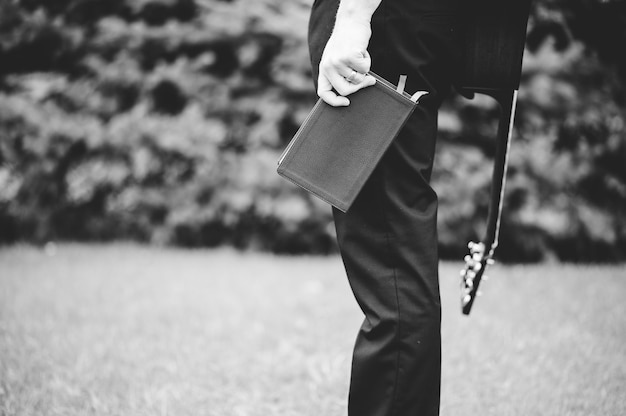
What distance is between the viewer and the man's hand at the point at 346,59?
1072mm

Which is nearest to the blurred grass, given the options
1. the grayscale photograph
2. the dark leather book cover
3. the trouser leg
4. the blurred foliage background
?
the grayscale photograph

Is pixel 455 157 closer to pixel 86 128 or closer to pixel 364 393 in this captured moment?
pixel 86 128

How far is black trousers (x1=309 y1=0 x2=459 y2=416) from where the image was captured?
1.16 metres

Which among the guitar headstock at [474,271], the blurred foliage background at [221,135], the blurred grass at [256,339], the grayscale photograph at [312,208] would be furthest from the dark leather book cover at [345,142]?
the blurred foliage background at [221,135]

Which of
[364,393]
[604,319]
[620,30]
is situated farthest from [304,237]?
[364,393]

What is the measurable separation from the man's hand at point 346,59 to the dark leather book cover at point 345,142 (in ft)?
0.08

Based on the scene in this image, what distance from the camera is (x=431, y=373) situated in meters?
1.20

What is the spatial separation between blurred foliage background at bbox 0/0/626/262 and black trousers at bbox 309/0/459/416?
115 inches

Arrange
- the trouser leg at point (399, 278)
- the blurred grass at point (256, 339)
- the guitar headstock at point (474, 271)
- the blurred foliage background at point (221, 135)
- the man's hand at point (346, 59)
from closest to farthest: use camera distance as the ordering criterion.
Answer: the man's hand at point (346, 59)
the trouser leg at point (399, 278)
the guitar headstock at point (474, 271)
the blurred grass at point (256, 339)
the blurred foliage background at point (221, 135)

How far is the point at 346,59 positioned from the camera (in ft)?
3.53

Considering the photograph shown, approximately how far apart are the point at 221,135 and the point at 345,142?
328 cm

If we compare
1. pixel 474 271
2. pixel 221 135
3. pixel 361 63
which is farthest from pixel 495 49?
pixel 221 135

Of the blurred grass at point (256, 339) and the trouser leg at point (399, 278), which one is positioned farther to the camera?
the blurred grass at point (256, 339)

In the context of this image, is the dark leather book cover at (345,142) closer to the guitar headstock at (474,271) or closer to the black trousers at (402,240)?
the black trousers at (402,240)
